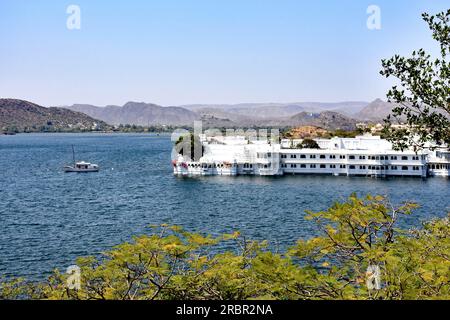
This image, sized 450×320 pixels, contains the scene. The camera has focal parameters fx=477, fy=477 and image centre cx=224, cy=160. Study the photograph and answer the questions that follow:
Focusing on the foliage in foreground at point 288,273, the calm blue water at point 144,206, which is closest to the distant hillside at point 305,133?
the calm blue water at point 144,206

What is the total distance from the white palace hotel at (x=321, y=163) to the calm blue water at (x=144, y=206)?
2237 millimetres

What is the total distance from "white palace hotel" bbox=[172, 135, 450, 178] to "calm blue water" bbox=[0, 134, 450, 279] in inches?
88.1

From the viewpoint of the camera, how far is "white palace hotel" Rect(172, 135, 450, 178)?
2030 inches

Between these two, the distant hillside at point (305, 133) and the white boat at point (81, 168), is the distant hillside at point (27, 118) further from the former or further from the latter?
the white boat at point (81, 168)

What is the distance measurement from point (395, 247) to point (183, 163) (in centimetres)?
4822

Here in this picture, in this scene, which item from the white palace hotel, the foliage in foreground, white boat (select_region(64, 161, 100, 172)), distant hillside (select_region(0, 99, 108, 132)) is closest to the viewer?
the foliage in foreground

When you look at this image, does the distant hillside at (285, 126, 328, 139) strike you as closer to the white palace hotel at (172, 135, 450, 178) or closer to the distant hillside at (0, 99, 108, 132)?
the white palace hotel at (172, 135, 450, 178)

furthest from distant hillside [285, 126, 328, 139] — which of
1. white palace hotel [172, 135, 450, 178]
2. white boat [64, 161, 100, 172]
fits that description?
white boat [64, 161, 100, 172]

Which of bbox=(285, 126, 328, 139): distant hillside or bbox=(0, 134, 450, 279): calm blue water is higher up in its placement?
bbox=(285, 126, 328, 139): distant hillside

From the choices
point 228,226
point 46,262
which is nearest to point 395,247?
point 46,262

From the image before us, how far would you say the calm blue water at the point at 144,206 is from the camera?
24.2 meters

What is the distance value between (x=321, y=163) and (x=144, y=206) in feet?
83.0

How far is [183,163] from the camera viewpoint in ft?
182
